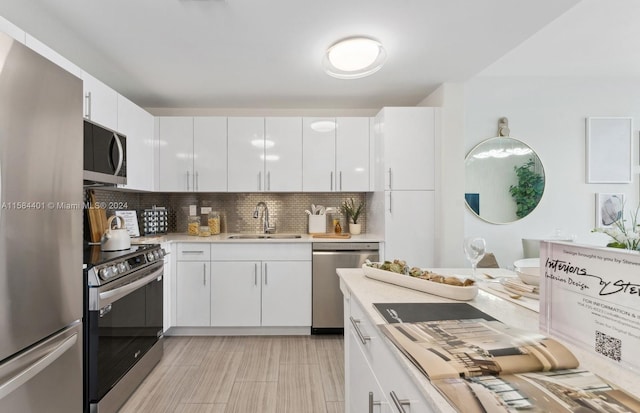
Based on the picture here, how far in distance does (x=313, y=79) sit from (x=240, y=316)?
2341mm

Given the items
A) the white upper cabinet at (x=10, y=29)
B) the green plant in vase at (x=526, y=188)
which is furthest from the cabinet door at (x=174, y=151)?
the green plant in vase at (x=526, y=188)

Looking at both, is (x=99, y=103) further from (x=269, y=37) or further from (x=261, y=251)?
(x=261, y=251)

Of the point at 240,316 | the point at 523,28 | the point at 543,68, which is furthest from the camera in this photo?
the point at 543,68

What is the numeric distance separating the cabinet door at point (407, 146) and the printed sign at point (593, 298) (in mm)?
2264

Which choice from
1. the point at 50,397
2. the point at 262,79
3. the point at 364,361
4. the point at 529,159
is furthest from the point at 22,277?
the point at 529,159

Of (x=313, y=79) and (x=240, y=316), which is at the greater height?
(x=313, y=79)

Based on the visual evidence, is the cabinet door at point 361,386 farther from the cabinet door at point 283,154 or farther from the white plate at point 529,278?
the cabinet door at point 283,154

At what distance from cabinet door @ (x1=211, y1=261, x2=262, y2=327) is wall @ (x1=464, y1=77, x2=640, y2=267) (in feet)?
8.32

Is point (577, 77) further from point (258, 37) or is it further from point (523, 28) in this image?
point (258, 37)

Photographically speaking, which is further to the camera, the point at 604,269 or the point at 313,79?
the point at 313,79

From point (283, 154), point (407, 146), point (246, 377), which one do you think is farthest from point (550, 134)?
point (246, 377)

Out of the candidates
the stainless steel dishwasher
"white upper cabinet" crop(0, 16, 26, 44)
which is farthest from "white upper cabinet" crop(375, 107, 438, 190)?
"white upper cabinet" crop(0, 16, 26, 44)

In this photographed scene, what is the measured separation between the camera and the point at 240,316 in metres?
3.10

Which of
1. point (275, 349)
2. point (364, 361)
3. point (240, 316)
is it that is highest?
point (364, 361)
